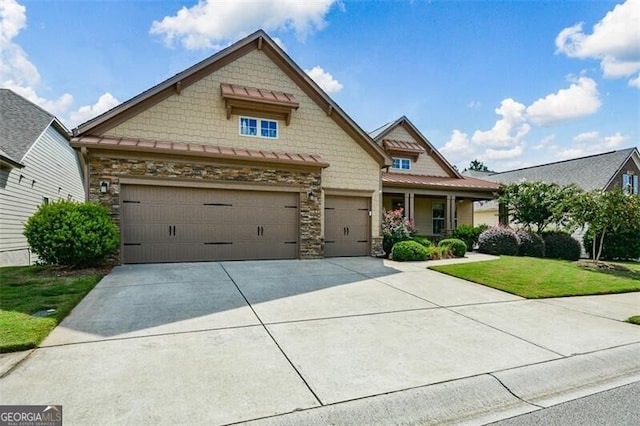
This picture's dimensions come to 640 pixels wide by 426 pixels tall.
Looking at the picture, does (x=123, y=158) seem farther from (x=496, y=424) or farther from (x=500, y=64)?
(x=500, y=64)

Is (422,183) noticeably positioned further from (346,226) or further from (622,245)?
(622,245)

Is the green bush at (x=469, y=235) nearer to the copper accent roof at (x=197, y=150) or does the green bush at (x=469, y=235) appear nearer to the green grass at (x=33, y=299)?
the copper accent roof at (x=197, y=150)

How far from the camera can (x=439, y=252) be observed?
13.0 m

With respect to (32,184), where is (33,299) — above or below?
below

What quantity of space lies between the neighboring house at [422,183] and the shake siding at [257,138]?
3.63 meters

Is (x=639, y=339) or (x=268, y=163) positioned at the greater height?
(x=268, y=163)

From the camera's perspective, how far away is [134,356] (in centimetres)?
379

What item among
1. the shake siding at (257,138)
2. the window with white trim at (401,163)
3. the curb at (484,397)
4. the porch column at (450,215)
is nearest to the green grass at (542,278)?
the curb at (484,397)

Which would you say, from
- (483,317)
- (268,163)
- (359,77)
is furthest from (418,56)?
(483,317)

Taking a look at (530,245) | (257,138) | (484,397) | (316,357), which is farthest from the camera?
(530,245)

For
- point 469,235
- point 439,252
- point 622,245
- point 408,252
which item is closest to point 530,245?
point 469,235

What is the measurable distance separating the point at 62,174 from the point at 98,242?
34.7ft

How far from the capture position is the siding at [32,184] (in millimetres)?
11039

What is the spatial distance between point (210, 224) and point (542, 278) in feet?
32.6
